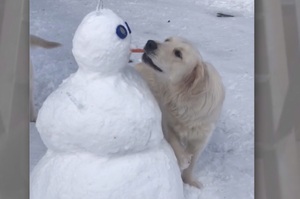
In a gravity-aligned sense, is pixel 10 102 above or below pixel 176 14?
below

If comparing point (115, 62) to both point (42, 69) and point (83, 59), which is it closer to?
point (83, 59)

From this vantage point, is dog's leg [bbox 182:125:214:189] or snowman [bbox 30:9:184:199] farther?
dog's leg [bbox 182:125:214:189]

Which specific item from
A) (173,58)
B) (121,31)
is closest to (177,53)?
(173,58)

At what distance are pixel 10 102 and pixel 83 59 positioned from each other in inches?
6.9

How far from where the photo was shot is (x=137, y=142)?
0.72 meters

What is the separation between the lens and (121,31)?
71cm

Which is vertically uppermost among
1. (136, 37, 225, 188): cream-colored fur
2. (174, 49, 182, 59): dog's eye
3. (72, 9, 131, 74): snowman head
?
(72, 9, 131, 74): snowman head

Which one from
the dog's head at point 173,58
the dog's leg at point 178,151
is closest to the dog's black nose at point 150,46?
the dog's head at point 173,58

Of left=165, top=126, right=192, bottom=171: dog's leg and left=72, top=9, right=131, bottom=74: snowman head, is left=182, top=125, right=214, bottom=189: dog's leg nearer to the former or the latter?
left=165, top=126, right=192, bottom=171: dog's leg

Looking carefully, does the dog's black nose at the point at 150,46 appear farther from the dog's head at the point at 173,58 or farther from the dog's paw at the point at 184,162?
the dog's paw at the point at 184,162

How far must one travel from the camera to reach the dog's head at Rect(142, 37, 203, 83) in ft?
2.56

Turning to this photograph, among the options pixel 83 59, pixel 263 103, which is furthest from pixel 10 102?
pixel 263 103

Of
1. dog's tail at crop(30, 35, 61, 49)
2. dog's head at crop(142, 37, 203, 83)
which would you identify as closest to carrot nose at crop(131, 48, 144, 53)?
dog's head at crop(142, 37, 203, 83)

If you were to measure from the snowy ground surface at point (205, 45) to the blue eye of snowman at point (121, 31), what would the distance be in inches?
3.7
